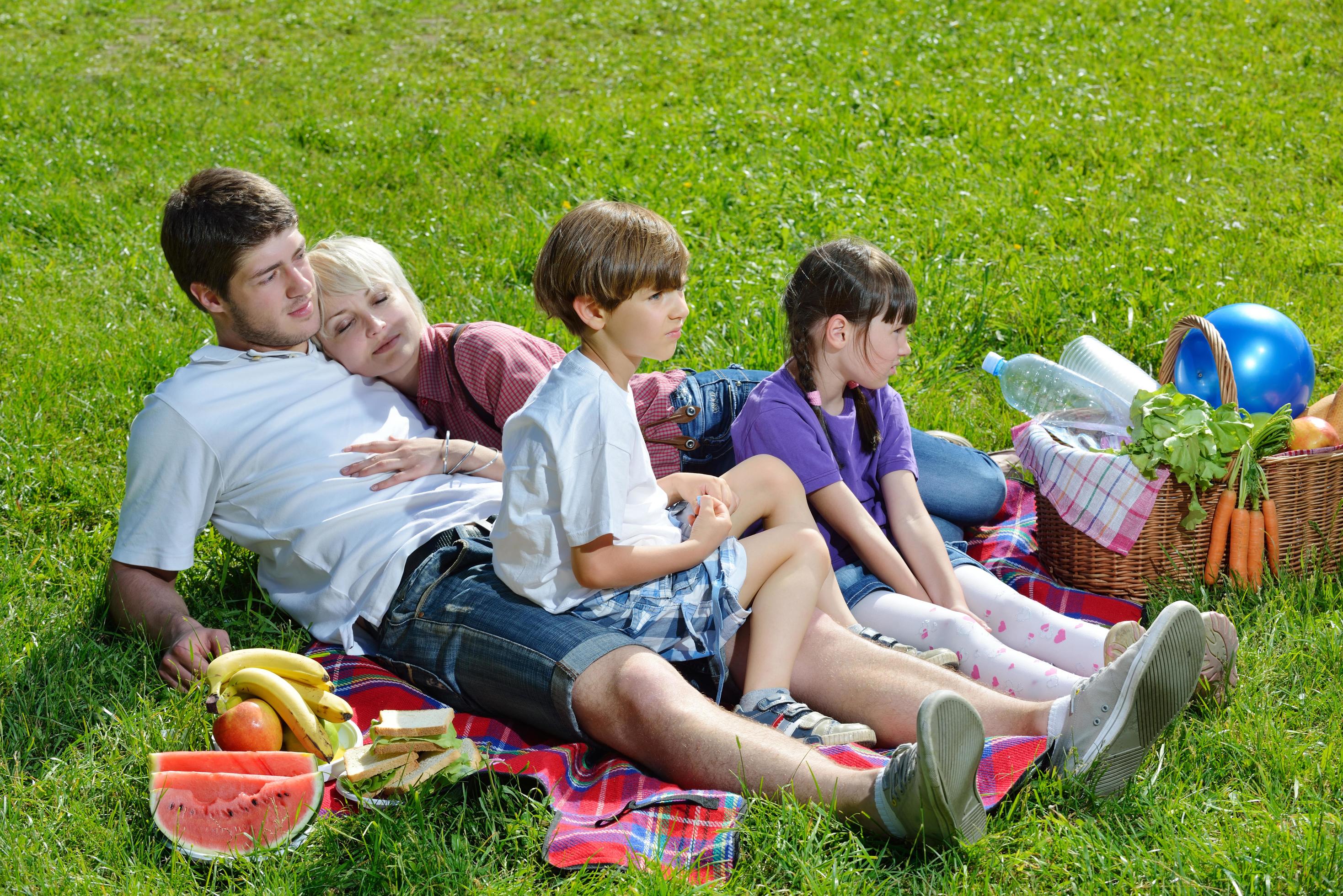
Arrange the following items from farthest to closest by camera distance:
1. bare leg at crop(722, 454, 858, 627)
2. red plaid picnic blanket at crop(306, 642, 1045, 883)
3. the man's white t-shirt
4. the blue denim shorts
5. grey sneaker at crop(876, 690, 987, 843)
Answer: the blue denim shorts < bare leg at crop(722, 454, 858, 627) < the man's white t-shirt < red plaid picnic blanket at crop(306, 642, 1045, 883) < grey sneaker at crop(876, 690, 987, 843)

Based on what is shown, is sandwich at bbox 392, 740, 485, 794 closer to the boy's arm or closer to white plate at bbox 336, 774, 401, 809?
white plate at bbox 336, 774, 401, 809

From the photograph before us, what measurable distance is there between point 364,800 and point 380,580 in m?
0.73

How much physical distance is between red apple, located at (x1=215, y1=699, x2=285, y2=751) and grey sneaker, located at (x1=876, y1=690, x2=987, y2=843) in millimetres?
1474

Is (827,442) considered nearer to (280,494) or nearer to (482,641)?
(482,641)

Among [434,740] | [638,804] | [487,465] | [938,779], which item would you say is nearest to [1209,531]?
[938,779]

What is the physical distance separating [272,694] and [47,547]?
1766mm

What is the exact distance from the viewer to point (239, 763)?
8.96 feet

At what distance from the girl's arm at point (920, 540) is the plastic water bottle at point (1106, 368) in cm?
101

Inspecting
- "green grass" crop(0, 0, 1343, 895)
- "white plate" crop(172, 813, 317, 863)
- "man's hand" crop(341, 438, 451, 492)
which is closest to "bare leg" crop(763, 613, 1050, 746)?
"green grass" crop(0, 0, 1343, 895)

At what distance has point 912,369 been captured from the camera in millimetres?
5266

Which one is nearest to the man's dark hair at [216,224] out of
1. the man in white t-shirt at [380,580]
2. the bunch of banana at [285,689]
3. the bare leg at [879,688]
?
the man in white t-shirt at [380,580]

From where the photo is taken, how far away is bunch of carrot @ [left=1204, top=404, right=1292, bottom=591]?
11.8 feet

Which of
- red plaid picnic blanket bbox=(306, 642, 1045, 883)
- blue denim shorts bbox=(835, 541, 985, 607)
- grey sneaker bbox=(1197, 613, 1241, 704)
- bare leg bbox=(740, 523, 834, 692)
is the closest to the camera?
red plaid picnic blanket bbox=(306, 642, 1045, 883)

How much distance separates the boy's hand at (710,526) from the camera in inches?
117
